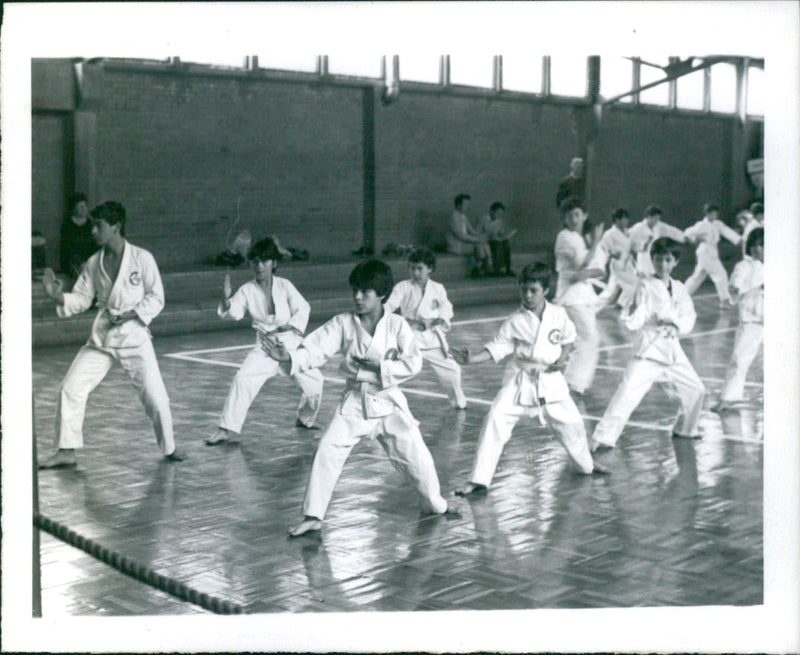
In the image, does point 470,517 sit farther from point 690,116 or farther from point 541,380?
point 690,116

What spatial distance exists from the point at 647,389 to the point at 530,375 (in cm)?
136

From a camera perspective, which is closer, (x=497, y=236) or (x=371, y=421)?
(x=371, y=421)

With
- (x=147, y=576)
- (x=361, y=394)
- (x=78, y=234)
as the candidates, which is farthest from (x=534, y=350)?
(x=78, y=234)

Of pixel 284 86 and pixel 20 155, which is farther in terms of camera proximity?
pixel 284 86

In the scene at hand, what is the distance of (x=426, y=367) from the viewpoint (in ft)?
35.2

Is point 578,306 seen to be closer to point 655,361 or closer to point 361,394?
point 655,361

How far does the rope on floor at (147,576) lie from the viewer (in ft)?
10.7

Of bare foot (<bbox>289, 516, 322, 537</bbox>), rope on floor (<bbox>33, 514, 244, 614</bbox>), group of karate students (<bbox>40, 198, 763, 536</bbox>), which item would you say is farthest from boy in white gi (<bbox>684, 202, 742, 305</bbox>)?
rope on floor (<bbox>33, 514, 244, 614</bbox>)

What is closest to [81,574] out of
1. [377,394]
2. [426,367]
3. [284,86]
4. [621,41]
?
[377,394]

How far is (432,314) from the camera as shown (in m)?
8.73

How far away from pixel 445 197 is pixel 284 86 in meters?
3.57

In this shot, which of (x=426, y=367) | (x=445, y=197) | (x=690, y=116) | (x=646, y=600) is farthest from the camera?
(x=690, y=116)

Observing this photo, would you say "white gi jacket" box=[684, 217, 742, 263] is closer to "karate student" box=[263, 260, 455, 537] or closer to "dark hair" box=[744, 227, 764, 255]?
"dark hair" box=[744, 227, 764, 255]

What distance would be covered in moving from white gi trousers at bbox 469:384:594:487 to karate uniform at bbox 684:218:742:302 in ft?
32.3
